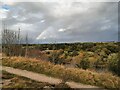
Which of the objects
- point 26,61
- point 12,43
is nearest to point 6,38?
point 12,43

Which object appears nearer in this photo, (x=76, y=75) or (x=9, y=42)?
(x=76, y=75)

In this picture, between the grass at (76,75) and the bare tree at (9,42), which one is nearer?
the grass at (76,75)

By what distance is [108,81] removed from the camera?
47.2 ft

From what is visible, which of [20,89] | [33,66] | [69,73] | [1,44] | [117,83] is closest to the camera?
[20,89]

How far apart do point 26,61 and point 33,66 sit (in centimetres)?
195

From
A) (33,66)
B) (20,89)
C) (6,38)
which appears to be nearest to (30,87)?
(20,89)

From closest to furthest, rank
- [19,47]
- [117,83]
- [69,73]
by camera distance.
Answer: [117,83], [69,73], [19,47]

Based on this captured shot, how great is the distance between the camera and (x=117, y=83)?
14117 mm

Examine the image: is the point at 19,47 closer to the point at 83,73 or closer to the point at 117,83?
the point at 83,73

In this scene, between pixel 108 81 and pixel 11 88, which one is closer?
pixel 11 88

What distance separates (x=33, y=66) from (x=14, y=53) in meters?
12.1

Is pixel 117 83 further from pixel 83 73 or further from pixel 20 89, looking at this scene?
pixel 20 89

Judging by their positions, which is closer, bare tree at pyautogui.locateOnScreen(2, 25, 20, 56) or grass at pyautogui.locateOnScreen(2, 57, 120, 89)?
grass at pyautogui.locateOnScreen(2, 57, 120, 89)

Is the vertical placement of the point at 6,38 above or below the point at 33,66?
above
